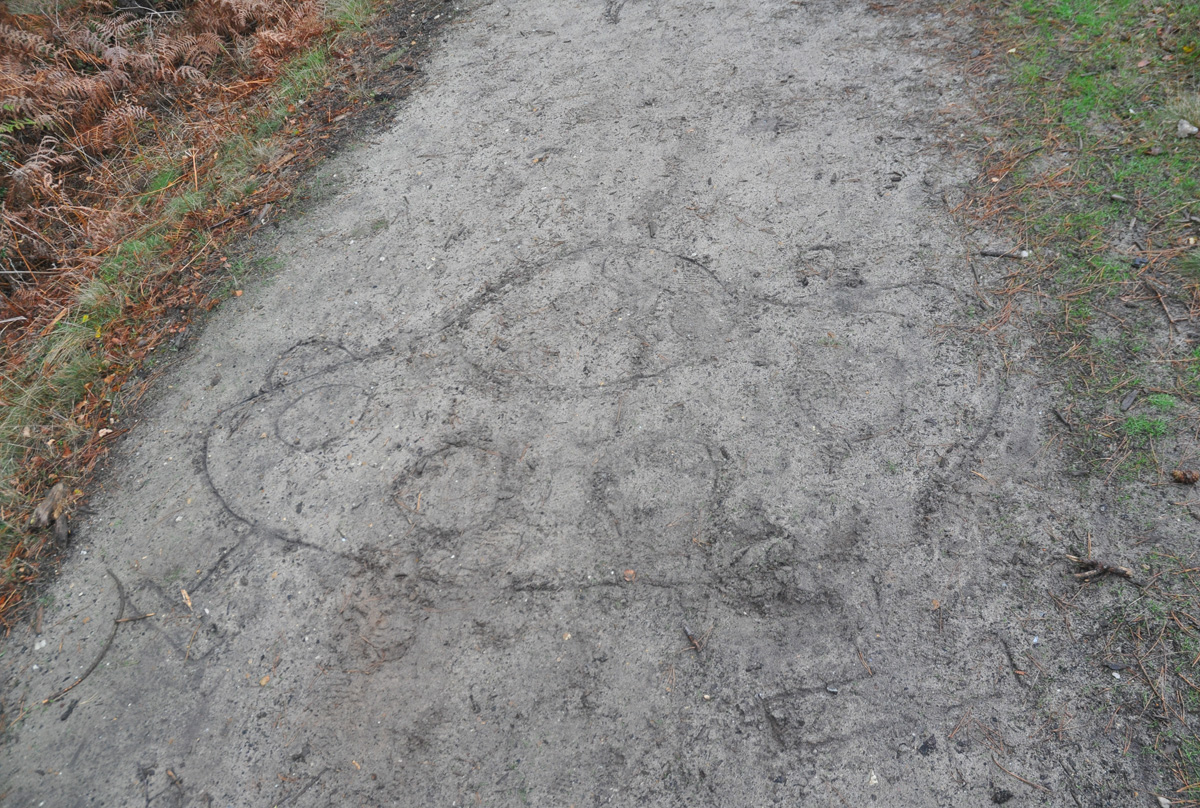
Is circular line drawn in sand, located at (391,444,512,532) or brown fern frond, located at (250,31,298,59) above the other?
brown fern frond, located at (250,31,298,59)

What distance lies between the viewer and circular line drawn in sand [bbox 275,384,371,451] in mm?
2953

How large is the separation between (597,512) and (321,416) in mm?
1396

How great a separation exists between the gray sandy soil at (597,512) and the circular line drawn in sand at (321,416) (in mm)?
29


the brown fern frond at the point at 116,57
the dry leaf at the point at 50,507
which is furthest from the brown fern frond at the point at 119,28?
the dry leaf at the point at 50,507

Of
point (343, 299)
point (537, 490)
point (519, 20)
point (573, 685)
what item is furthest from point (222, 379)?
point (519, 20)

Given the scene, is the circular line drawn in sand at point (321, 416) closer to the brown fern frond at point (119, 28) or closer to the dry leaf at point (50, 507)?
the dry leaf at point (50, 507)

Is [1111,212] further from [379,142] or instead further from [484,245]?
[379,142]

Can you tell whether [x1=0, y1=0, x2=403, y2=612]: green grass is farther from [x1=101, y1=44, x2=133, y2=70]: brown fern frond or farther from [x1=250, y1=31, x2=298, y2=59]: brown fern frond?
[x1=101, y1=44, x2=133, y2=70]: brown fern frond

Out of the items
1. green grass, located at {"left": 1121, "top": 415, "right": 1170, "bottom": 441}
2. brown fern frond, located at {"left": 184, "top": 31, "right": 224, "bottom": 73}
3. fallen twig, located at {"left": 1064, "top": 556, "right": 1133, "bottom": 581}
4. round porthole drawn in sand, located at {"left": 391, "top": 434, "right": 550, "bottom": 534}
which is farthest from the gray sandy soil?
brown fern frond, located at {"left": 184, "top": 31, "right": 224, "bottom": 73}

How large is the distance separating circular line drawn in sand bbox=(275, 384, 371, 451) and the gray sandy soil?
3cm

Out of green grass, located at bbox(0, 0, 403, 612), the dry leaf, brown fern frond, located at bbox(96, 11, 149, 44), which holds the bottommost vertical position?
the dry leaf

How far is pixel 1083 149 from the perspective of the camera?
3236 mm

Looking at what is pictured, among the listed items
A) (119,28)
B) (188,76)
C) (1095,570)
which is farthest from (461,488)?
(119,28)

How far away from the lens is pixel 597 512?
258cm
